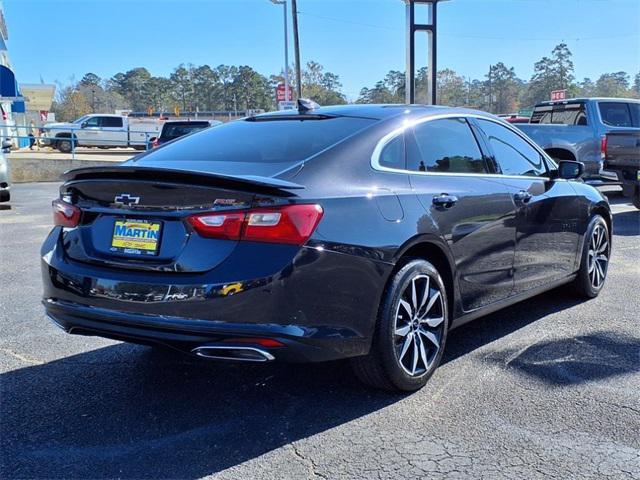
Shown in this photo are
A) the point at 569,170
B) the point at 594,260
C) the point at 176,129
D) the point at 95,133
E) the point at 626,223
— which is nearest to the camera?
the point at 569,170

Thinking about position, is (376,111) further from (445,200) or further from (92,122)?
(92,122)

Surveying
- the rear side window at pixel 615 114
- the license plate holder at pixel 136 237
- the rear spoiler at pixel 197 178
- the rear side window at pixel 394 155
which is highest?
the rear side window at pixel 615 114

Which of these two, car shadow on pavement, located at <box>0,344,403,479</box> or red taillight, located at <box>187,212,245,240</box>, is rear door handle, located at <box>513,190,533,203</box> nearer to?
car shadow on pavement, located at <box>0,344,403,479</box>

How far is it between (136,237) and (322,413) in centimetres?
133

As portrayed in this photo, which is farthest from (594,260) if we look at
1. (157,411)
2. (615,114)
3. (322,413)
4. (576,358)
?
(615,114)

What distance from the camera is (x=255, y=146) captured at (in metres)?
3.78

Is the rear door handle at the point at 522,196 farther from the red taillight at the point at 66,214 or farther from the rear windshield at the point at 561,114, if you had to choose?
the rear windshield at the point at 561,114

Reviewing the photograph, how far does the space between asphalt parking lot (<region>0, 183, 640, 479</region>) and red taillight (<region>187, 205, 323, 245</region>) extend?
38.7 inches

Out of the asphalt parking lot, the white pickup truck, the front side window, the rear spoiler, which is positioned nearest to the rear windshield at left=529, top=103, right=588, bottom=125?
the front side window

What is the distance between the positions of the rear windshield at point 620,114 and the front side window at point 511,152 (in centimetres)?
975

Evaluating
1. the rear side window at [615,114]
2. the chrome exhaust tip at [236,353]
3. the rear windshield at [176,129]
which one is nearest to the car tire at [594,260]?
the chrome exhaust tip at [236,353]

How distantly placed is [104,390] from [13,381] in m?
0.61

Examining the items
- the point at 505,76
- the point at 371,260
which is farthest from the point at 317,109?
the point at 505,76

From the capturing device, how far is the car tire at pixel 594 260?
18.0 ft
